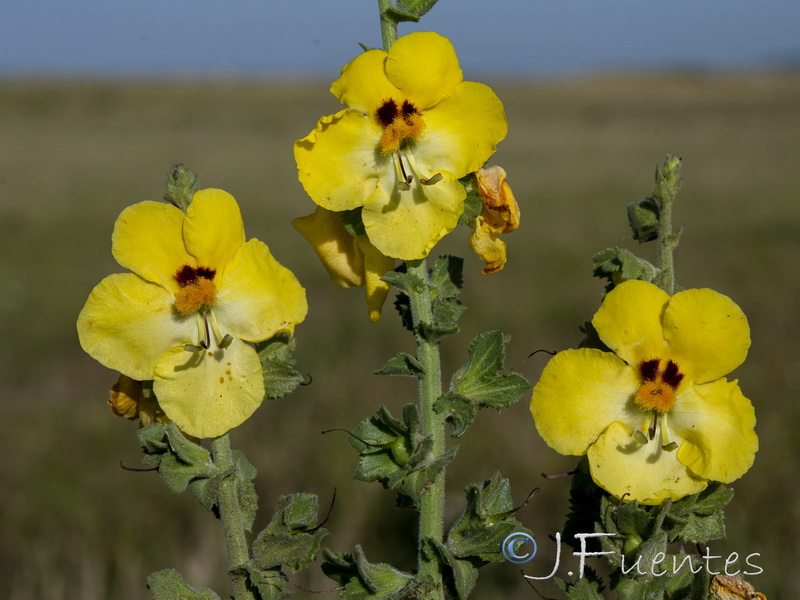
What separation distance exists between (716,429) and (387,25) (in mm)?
1206

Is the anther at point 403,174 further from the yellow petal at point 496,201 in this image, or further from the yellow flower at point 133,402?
the yellow flower at point 133,402

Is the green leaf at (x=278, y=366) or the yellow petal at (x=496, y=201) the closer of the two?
the green leaf at (x=278, y=366)

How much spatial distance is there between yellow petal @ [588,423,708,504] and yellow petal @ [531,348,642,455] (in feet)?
0.13

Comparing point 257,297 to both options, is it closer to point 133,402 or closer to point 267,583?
point 133,402

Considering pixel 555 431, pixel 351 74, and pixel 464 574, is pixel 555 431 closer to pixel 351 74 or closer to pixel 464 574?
pixel 464 574

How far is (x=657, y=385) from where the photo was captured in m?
2.01

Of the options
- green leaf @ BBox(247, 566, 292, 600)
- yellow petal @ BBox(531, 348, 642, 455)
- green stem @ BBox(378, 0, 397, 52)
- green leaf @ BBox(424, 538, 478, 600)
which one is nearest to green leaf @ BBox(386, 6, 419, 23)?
green stem @ BBox(378, 0, 397, 52)

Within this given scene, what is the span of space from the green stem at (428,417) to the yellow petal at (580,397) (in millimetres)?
229

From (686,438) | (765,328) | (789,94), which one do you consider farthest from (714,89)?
(686,438)

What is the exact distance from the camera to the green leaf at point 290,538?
1.93 metres

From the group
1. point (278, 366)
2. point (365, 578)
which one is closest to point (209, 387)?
point (278, 366)

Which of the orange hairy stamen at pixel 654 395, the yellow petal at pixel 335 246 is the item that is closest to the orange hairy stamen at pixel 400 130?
the yellow petal at pixel 335 246

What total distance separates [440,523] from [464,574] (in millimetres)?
127

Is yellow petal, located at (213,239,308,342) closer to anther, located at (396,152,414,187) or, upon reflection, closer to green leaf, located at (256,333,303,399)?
green leaf, located at (256,333,303,399)
